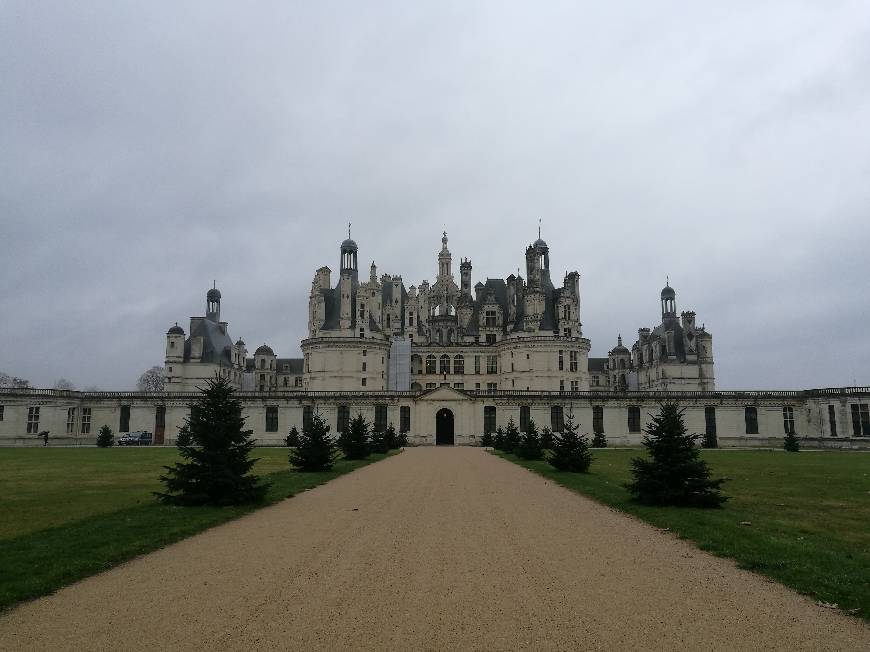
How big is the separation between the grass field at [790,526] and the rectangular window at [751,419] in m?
42.2

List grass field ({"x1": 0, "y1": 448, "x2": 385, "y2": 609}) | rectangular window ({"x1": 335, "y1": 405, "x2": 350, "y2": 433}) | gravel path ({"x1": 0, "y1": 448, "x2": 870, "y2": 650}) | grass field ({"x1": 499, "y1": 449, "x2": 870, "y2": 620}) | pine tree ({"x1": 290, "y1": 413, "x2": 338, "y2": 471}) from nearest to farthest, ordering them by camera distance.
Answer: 1. gravel path ({"x1": 0, "y1": 448, "x2": 870, "y2": 650})
2. grass field ({"x1": 499, "y1": 449, "x2": 870, "y2": 620})
3. grass field ({"x1": 0, "y1": 448, "x2": 385, "y2": 609})
4. pine tree ({"x1": 290, "y1": 413, "x2": 338, "y2": 471})
5. rectangular window ({"x1": 335, "y1": 405, "x2": 350, "y2": 433})

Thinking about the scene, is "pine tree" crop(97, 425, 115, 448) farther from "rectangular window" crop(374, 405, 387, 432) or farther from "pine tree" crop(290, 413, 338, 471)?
"pine tree" crop(290, 413, 338, 471)

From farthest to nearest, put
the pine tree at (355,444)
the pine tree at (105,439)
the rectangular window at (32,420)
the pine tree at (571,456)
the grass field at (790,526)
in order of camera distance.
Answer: the rectangular window at (32,420), the pine tree at (105,439), the pine tree at (355,444), the pine tree at (571,456), the grass field at (790,526)

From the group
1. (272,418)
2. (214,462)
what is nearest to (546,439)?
(272,418)

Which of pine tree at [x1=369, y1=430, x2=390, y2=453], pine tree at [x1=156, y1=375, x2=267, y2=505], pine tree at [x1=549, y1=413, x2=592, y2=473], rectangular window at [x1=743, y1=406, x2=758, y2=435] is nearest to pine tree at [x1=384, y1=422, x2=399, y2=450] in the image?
pine tree at [x1=369, y1=430, x2=390, y2=453]

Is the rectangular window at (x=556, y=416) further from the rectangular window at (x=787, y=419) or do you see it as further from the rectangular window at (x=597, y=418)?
the rectangular window at (x=787, y=419)

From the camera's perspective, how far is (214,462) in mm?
17562

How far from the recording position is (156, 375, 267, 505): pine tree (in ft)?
56.7

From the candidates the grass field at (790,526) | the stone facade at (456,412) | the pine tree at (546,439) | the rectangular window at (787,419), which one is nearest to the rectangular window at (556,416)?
the stone facade at (456,412)

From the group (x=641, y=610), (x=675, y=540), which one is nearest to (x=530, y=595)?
(x=641, y=610)

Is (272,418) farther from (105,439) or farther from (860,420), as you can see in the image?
(860,420)

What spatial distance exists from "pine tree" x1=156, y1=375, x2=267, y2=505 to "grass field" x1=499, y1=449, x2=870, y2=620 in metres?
10.9

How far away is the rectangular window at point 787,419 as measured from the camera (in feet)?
214

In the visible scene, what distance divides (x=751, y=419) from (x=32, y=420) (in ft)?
250
